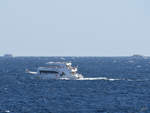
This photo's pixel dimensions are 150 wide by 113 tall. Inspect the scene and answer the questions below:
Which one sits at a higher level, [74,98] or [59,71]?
[59,71]

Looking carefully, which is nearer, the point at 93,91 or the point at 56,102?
the point at 56,102

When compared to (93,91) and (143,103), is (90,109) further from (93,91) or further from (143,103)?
(93,91)

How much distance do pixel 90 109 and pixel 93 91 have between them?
27.9 meters

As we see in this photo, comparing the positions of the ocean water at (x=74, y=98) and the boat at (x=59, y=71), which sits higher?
the boat at (x=59, y=71)

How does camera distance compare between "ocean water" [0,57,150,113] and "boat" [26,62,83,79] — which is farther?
"boat" [26,62,83,79]

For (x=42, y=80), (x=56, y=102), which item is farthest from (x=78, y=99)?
(x=42, y=80)

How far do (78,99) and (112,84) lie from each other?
3504cm

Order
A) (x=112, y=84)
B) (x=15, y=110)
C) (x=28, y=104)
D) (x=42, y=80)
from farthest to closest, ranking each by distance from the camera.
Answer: (x=42, y=80) < (x=112, y=84) < (x=28, y=104) < (x=15, y=110)

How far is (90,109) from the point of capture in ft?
274

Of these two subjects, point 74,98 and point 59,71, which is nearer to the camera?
point 74,98

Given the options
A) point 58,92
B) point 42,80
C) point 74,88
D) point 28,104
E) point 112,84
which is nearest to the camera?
point 28,104

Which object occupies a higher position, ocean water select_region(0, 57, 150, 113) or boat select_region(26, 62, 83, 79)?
boat select_region(26, 62, 83, 79)

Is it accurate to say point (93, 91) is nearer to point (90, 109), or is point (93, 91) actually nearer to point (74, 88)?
point (74, 88)

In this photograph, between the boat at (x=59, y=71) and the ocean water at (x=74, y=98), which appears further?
the boat at (x=59, y=71)
